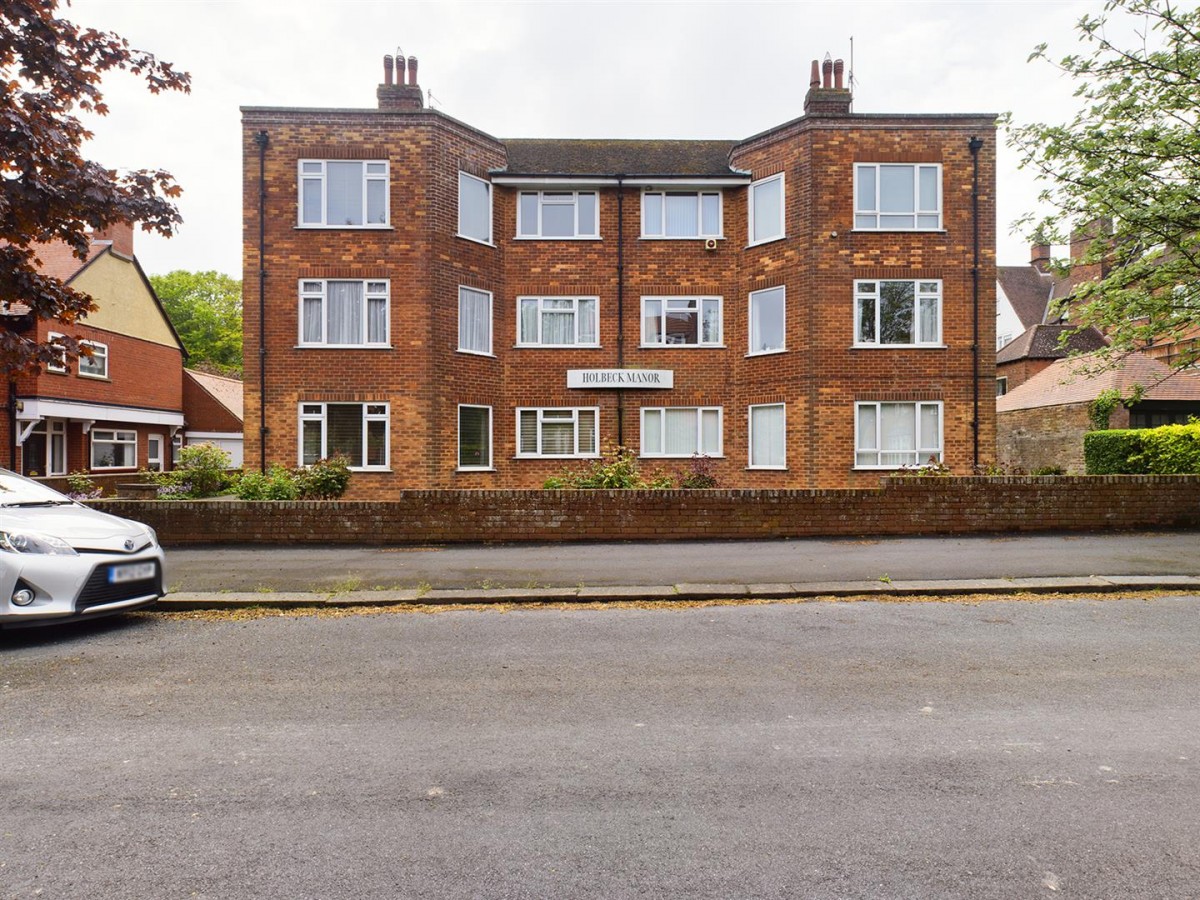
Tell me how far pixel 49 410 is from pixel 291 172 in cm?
1364

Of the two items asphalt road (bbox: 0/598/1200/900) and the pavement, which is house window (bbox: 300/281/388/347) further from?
asphalt road (bbox: 0/598/1200/900)

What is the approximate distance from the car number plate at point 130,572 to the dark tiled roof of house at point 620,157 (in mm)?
14087

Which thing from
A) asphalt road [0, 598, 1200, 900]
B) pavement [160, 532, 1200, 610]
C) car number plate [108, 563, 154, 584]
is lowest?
asphalt road [0, 598, 1200, 900]

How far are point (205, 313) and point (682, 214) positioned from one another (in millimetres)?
49210

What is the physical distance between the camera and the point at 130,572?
6164 millimetres

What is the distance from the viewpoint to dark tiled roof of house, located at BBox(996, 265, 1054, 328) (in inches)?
1585

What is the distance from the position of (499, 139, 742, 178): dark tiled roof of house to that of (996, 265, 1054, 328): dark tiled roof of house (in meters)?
27.5

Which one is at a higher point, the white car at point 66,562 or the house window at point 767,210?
the house window at point 767,210

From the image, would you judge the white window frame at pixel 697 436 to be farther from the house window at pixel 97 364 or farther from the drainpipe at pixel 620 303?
the house window at pixel 97 364

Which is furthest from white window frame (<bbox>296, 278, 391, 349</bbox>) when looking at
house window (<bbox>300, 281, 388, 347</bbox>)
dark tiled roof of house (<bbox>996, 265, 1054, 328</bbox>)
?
dark tiled roof of house (<bbox>996, 265, 1054, 328</bbox>)

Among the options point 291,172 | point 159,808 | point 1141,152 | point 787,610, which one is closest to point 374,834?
point 159,808

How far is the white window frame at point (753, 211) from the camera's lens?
17.5 metres

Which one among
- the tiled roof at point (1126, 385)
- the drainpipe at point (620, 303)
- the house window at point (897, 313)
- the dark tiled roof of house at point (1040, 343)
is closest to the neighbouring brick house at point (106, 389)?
the drainpipe at point (620, 303)

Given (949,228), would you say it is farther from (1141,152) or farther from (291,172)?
(291,172)
